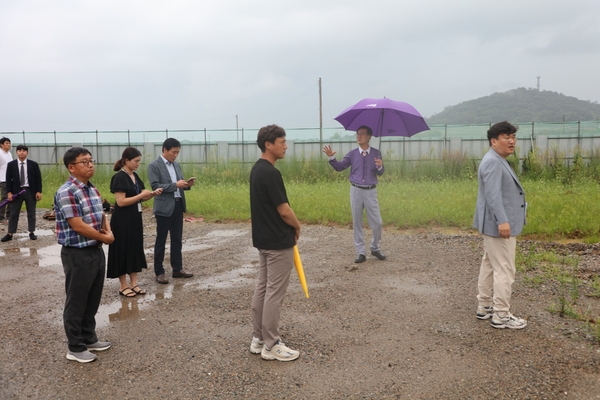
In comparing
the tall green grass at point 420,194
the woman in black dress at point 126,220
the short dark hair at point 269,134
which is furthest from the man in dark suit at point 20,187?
the short dark hair at point 269,134

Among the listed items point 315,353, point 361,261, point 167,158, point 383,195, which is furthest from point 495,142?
point 383,195

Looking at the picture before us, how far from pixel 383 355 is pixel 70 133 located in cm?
3077

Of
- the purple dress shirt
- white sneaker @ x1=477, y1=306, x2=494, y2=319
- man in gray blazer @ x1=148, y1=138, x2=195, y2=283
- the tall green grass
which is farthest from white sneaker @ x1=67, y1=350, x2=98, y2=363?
the tall green grass

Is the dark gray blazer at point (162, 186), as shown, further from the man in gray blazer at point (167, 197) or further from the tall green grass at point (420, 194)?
the tall green grass at point (420, 194)

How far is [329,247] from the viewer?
8758 millimetres

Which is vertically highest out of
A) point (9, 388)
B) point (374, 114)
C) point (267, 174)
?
point (374, 114)

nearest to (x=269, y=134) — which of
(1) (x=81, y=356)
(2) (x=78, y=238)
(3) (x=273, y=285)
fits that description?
(3) (x=273, y=285)

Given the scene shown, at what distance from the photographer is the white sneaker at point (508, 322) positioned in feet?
15.9

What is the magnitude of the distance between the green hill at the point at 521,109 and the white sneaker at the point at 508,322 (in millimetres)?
68868

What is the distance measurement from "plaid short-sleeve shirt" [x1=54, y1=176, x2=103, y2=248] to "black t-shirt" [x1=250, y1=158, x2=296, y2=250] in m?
1.30

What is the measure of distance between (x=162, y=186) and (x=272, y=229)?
2.73 m

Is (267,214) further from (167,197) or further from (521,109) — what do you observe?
(521,109)

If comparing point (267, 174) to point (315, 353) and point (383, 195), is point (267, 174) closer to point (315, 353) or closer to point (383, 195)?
point (315, 353)

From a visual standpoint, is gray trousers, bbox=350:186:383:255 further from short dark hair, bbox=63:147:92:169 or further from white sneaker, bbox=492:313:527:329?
short dark hair, bbox=63:147:92:169
